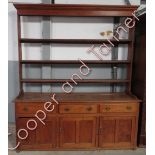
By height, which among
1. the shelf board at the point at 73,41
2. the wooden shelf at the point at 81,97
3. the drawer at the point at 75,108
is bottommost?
the drawer at the point at 75,108

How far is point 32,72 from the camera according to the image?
3.35 m

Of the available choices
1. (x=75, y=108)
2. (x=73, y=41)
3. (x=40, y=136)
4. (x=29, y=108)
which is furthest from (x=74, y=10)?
(x=40, y=136)

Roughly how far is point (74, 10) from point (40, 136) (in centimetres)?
192

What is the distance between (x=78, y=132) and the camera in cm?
285

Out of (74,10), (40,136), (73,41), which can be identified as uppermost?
(74,10)

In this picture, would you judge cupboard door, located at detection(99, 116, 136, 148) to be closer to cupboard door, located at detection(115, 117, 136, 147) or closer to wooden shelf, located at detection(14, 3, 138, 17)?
cupboard door, located at detection(115, 117, 136, 147)

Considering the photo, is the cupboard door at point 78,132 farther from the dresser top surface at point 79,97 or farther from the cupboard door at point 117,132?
the dresser top surface at point 79,97

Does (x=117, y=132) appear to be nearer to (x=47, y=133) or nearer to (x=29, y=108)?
(x=47, y=133)

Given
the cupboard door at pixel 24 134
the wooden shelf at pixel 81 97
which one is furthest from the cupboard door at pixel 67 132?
the cupboard door at pixel 24 134

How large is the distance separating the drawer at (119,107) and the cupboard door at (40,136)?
746mm

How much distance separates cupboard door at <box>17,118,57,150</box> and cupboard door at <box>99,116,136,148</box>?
70 cm

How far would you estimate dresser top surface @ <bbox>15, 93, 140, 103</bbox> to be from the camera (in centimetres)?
284

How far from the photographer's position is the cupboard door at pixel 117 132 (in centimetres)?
287

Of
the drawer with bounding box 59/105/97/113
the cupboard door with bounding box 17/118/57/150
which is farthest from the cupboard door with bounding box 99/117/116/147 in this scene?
the cupboard door with bounding box 17/118/57/150
